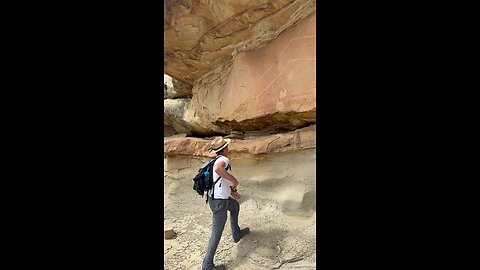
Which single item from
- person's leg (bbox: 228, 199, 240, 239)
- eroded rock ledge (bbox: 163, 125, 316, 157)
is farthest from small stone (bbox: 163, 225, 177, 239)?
eroded rock ledge (bbox: 163, 125, 316, 157)

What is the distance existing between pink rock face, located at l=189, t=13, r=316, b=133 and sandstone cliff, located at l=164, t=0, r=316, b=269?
0.05ft

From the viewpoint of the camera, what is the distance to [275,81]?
14.6ft

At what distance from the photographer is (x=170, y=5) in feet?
15.8

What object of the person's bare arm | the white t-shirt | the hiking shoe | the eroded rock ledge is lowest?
the hiking shoe

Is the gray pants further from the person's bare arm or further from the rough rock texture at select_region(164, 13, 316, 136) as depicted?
the rough rock texture at select_region(164, 13, 316, 136)

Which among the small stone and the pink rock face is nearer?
the pink rock face

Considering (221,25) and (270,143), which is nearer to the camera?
(270,143)

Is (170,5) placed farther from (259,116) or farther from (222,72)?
(259,116)

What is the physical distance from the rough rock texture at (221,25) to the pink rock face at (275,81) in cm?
18

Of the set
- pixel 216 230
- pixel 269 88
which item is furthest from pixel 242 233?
pixel 269 88

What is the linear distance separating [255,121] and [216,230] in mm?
2058

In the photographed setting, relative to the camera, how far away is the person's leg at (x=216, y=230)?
11.0 ft

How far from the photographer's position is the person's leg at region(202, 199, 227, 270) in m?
3.36

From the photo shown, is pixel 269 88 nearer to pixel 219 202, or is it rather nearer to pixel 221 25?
pixel 221 25
